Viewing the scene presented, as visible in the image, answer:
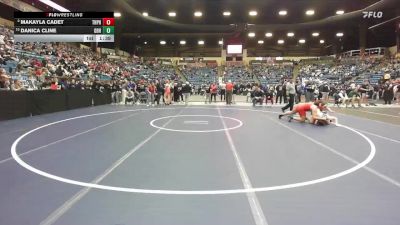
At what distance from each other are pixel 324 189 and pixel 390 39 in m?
43.4

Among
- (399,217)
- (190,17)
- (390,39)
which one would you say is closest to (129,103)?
(190,17)

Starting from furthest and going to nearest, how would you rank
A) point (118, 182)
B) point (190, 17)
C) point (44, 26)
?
point (190, 17), point (44, 26), point (118, 182)

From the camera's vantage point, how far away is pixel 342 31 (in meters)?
40.3

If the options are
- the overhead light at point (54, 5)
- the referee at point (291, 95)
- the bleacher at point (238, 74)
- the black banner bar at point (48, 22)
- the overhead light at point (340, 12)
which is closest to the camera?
the black banner bar at point (48, 22)

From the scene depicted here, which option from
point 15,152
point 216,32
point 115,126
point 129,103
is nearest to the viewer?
point 15,152

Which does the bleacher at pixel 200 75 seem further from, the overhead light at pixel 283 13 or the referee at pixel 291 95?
the referee at pixel 291 95

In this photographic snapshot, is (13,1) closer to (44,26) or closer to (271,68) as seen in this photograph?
(44,26)

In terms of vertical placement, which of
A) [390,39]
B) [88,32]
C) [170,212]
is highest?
[390,39]
